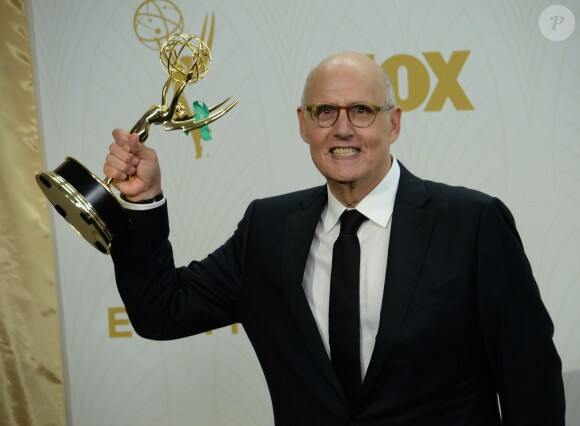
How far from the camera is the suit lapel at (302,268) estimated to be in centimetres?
141

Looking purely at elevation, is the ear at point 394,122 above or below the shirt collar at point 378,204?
above

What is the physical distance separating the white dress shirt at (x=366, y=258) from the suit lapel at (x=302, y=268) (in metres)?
0.03

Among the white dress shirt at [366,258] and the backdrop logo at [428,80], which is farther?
the backdrop logo at [428,80]

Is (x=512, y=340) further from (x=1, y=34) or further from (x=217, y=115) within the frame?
(x=1, y=34)

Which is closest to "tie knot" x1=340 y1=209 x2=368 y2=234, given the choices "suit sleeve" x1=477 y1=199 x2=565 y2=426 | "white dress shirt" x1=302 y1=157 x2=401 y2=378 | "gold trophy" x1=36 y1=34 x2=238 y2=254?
"white dress shirt" x1=302 y1=157 x2=401 y2=378

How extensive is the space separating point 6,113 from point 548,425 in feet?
5.83

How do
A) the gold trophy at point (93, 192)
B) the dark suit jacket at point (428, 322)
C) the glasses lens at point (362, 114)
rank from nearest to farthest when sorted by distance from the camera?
the gold trophy at point (93, 192) → the dark suit jacket at point (428, 322) → the glasses lens at point (362, 114)

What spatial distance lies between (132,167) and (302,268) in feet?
1.27

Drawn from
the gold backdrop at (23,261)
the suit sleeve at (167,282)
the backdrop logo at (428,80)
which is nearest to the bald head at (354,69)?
the suit sleeve at (167,282)

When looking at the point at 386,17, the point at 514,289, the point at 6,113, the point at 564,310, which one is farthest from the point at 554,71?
the point at 6,113

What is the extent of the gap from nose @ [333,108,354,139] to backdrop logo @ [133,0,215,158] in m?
0.94

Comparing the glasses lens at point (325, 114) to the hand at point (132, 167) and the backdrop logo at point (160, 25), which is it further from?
the backdrop logo at point (160, 25)

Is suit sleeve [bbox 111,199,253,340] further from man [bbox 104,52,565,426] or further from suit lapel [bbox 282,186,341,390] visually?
suit lapel [bbox 282,186,341,390]

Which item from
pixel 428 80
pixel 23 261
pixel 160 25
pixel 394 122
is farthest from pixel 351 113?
pixel 23 261
